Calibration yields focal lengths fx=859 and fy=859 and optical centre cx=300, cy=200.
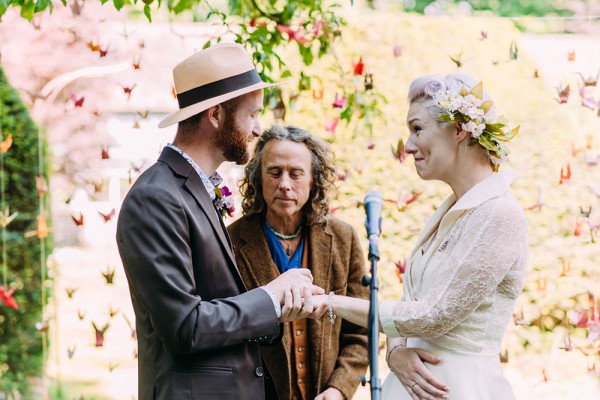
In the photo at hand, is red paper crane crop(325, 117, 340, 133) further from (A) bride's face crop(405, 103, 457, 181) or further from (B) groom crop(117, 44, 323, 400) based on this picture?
(B) groom crop(117, 44, 323, 400)

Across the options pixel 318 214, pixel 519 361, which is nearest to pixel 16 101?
pixel 318 214

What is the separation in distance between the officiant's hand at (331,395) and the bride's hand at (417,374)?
1.31 feet

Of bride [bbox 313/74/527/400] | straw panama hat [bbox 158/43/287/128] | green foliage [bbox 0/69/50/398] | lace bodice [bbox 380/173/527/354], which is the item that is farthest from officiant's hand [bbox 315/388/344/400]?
green foliage [bbox 0/69/50/398]

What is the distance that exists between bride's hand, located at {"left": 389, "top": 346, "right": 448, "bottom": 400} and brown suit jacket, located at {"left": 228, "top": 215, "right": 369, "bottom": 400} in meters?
0.45

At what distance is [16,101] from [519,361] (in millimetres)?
4192

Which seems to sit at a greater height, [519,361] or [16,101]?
[16,101]

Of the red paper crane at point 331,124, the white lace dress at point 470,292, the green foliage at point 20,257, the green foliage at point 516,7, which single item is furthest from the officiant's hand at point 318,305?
the green foliage at point 516,7

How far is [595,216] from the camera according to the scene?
6.07 metres

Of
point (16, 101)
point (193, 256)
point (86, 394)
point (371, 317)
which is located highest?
point (16, 101)

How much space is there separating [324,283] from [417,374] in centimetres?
69

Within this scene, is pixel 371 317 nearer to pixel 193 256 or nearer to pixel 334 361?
pixel 193 256

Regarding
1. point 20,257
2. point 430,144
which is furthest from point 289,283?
point 20,257

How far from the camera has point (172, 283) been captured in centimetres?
242

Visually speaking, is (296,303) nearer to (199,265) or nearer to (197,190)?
(199,265)
